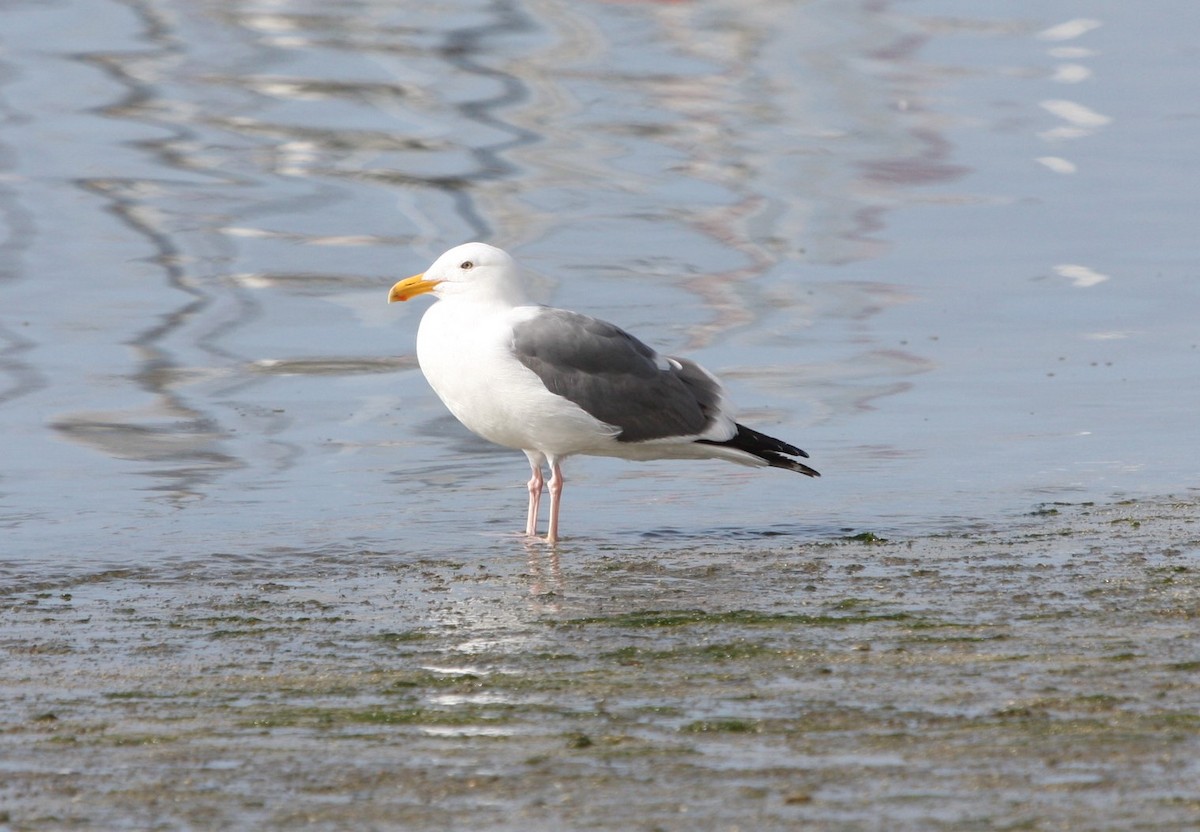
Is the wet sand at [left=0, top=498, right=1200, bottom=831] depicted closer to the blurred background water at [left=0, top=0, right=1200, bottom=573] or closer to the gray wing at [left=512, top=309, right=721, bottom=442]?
the gray wing at [left=512, top=309, right=721, bottom=442]

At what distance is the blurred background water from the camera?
9.26 meters

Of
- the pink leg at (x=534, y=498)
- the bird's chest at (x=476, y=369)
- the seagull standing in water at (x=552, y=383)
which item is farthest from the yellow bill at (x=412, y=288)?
the pink leg at (x=534, y=498)

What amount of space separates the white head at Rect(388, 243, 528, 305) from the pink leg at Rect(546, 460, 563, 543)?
2.51 feet

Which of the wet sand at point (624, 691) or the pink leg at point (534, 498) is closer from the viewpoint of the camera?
the wet sand at point (624, 691)

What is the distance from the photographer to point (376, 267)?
1495 centimetres

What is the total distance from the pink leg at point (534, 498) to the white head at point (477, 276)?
0.78 m

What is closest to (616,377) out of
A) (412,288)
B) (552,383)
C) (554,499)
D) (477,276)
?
(552,383)

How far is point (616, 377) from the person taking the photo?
27.2 ft

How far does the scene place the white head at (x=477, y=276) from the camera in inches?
326

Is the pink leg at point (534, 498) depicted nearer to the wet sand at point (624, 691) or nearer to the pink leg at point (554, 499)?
the pink leg at point (554, 499)

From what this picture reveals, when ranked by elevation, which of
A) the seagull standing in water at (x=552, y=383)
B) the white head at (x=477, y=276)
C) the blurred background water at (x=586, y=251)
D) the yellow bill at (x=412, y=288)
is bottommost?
the blurred background water at (x=586, y=251)

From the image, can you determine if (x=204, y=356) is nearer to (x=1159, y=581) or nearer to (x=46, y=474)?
(x=46, y=474)

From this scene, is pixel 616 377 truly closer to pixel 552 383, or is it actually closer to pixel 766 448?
pixel 552 383

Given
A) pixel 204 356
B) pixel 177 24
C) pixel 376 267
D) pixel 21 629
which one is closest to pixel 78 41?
pixel 177 24
